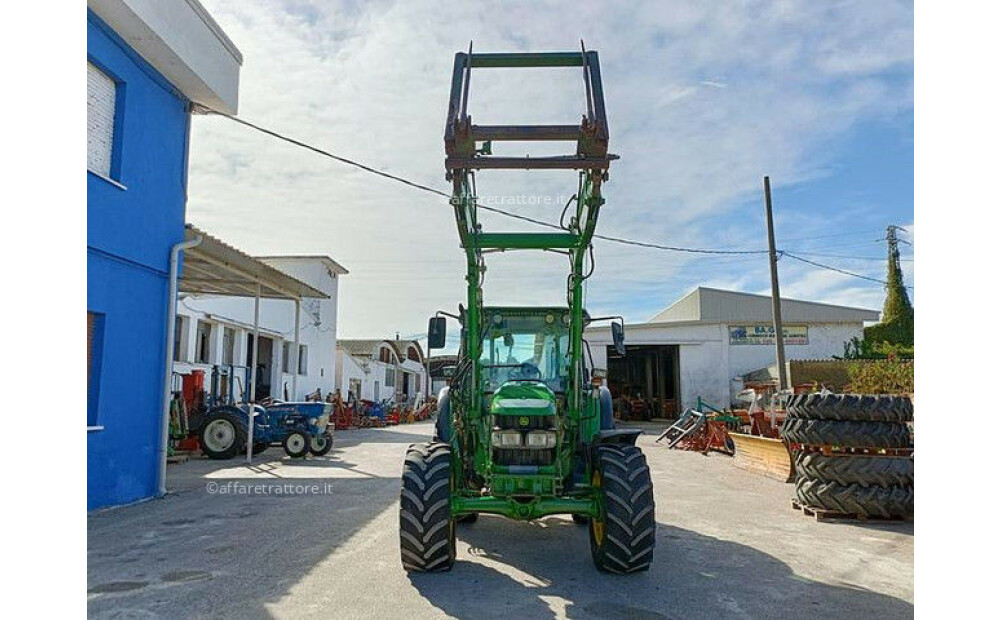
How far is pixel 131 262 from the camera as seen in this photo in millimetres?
9289

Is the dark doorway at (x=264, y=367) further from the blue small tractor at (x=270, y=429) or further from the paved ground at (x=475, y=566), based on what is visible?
the paved ground at (x=475, y=566)

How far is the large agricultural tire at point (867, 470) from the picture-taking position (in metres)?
8.35

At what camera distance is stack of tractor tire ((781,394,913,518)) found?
8352mm

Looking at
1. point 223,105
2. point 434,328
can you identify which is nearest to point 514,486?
point 434,328

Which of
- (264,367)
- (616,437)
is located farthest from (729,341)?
(616,437)

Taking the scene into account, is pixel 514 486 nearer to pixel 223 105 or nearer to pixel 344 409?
pixel 223 105

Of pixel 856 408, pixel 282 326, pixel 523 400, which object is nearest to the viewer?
pixel 523 400

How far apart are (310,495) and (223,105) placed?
622cm

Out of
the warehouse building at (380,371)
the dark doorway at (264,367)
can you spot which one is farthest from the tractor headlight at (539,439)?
the dark doorway at (264,367)

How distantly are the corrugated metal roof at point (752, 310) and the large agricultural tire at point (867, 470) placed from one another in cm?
2328

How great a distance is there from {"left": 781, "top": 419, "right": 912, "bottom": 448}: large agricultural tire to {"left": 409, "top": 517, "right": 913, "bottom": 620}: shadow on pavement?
95.1 inches

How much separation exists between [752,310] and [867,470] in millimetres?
26086

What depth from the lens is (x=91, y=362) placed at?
8688 millimetres

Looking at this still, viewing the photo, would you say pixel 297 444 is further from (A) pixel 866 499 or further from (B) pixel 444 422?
(A) pixel 866 499
